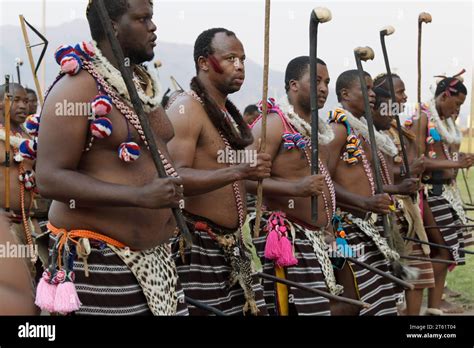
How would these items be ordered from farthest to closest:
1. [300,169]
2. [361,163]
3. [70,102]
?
[361,163] → [300,169] → [70,102]

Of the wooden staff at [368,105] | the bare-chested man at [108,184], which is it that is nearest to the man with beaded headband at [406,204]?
the wooden staff at [368,105]

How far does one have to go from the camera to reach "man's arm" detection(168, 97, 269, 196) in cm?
420

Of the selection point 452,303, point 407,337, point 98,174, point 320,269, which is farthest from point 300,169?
point 452,303

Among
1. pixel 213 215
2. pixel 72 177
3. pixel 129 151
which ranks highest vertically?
pixel 129 151

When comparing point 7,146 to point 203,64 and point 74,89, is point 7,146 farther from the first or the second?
point 74,89

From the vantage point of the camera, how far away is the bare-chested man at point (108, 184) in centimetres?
325

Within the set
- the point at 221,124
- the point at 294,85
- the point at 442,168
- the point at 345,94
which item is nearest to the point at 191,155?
the point at 221,124

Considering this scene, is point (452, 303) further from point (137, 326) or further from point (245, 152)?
point (137, 326)

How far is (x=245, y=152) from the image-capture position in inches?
186

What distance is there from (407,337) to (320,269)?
96 centimetres

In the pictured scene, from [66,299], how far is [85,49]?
113cm

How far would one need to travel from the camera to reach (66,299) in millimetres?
3289

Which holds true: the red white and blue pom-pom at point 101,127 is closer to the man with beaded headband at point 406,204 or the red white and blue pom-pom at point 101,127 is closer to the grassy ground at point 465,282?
the man with beaded headband at point 406,204

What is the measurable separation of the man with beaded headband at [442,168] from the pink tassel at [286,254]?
3094mm
